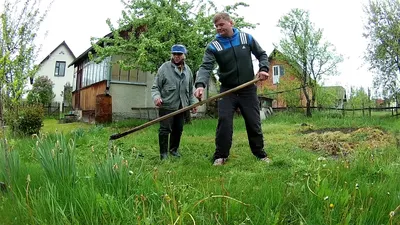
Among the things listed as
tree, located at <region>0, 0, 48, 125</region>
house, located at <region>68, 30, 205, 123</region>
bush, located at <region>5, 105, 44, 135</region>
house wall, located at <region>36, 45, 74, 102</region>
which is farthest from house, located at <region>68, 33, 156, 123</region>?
house wall, located at <region>36, 45, 74, 102</region>

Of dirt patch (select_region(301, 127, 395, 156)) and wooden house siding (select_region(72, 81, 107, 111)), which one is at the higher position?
wooden house siding (select_region(72, 81, 107, 111))

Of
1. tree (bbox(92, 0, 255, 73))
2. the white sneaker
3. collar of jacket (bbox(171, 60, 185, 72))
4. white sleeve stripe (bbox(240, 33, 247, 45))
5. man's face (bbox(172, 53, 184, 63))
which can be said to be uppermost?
tree (bbox(92, 0, 255, 73))

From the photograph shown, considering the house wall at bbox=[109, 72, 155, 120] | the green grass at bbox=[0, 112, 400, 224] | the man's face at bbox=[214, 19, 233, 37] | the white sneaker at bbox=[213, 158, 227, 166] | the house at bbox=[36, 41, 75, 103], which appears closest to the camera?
the green grass at bbox=[0, 112, 400, 224]

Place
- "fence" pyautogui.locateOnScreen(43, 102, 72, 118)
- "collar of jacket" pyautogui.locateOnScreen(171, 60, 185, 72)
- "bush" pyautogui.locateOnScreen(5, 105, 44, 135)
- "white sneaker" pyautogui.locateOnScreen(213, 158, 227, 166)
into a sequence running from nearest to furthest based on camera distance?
"white sneaker" pyautogui.locateOnScreen(213, 158, 227, 166) < "collar of jacket" pyautogui.locateOnScreen(171, 60, 185, 72) < "bush" pyautogui.locateOnScreen(5, 105, 44, 135) < "fence" pyautogui.locateOnScreen(43, 102, 72, 118)

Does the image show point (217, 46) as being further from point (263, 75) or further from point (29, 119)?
point (29, 119)

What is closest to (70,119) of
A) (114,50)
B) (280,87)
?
(114,50)

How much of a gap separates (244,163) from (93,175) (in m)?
2.43

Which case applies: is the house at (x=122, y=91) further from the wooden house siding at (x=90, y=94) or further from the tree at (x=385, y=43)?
the tree at (x=385, y=43)

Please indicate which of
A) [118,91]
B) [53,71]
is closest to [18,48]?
[118,91]

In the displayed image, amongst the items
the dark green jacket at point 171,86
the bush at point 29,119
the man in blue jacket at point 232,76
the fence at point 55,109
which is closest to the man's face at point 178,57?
the dark green jacket at point 171,86

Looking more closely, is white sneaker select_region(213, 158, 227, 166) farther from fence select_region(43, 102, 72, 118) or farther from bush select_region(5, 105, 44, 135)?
fence select_region(43, 102, 72, 118)

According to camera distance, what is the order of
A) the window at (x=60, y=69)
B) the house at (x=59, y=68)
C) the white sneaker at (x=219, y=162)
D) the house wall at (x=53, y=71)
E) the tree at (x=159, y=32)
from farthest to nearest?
the window at (x=60, y=69) → the house at (x=59, y=68) → the house wall at (x=53, y=71) → the tree at (x=159, y=32) → the white sneaker at (x=219, y=162)

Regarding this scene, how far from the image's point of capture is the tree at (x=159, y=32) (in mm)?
12828

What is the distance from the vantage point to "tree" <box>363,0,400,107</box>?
50.5 ft
